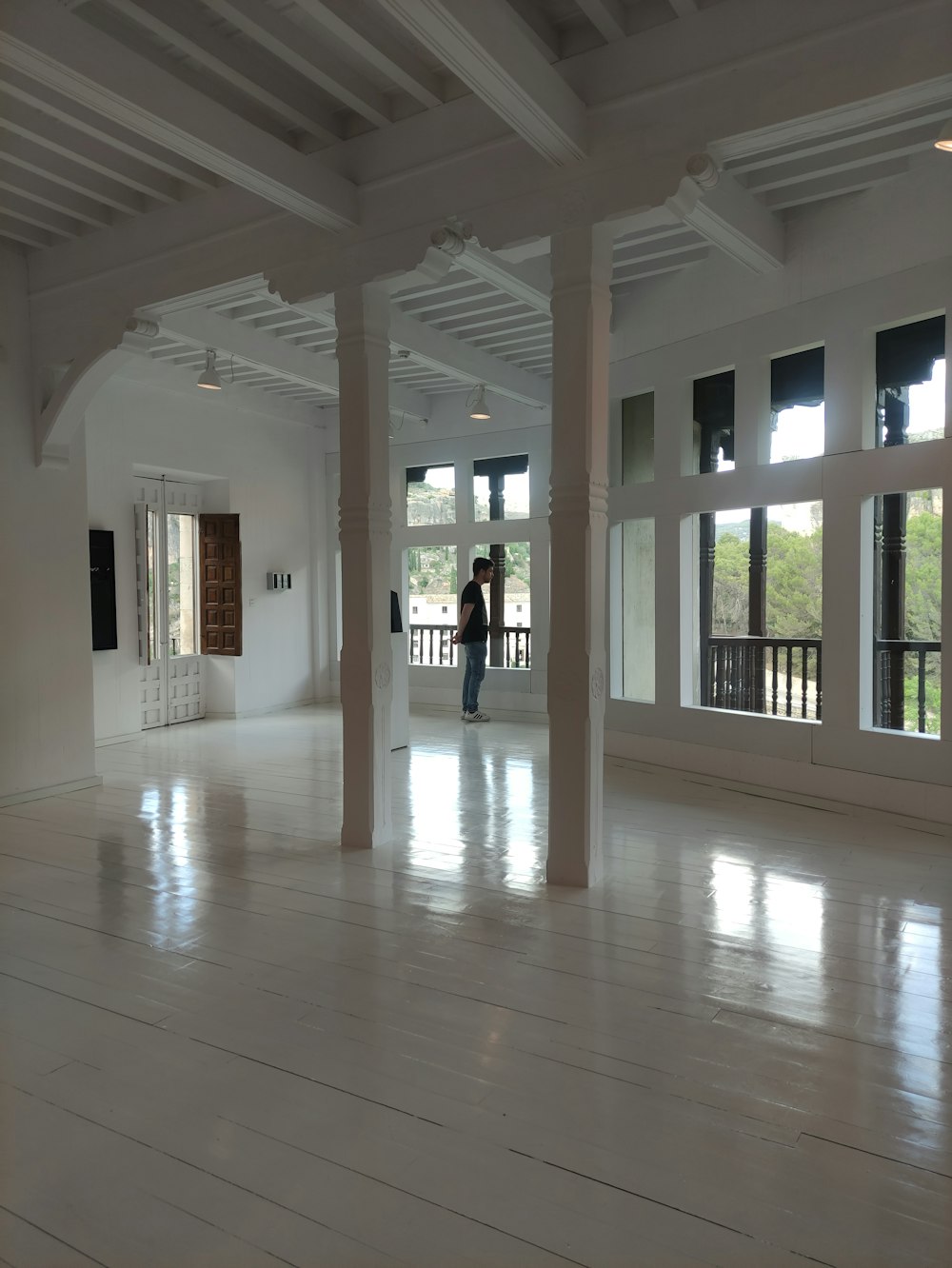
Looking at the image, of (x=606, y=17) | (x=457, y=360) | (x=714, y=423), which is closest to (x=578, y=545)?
(x=606, y=17)

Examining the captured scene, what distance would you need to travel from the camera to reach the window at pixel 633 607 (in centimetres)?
775

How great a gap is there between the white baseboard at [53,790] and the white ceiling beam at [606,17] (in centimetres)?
611

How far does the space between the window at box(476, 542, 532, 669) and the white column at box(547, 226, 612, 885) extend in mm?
6278

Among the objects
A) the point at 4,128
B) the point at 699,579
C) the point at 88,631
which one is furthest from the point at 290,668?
the point at 4,128

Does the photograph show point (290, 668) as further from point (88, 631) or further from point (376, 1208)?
point (376, 1208)

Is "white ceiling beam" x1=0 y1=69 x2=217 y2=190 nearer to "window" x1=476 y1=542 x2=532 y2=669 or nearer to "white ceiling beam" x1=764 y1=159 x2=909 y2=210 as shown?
"white ceiling beam" x1=764 y1=159 x2=909 y2=210

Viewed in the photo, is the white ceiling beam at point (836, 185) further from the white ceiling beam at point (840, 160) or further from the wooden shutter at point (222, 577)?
the wooden shutter at point (222, 577)

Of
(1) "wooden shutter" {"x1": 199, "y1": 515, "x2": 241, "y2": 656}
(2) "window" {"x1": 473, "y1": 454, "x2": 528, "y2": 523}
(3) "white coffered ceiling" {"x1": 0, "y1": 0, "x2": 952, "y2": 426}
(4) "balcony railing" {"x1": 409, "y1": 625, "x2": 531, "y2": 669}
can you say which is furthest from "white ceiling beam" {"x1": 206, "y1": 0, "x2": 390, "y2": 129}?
(4) "balcony railing" {"x1": 409, "y1": 625, "x2": 531, "y2": 669}

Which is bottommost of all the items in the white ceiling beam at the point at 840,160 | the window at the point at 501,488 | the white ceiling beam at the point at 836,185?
the window at the point at 501,488

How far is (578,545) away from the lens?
4348mm

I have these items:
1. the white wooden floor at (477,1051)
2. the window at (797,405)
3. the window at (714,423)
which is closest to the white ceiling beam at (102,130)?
the white wooden floor at (477,1051)

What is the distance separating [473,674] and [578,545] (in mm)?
5821

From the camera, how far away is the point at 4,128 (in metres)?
4.63

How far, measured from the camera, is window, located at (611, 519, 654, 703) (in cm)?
775
